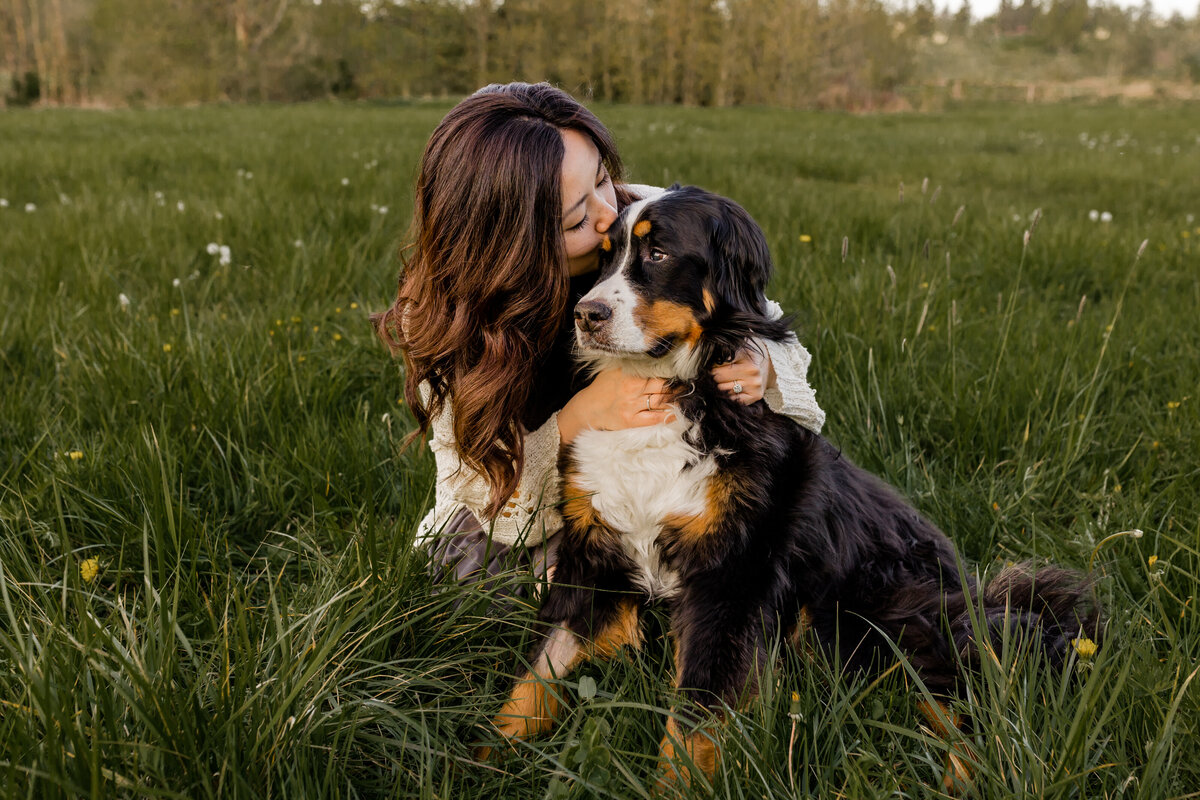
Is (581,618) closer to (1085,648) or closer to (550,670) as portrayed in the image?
(550,670)

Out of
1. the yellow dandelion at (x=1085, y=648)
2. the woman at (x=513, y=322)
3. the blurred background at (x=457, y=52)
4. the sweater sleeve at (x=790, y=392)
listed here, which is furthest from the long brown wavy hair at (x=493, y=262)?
the blurred background at (x=457, y=52)

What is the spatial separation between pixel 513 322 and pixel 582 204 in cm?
36

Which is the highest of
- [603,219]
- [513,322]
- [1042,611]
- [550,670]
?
[603,219]

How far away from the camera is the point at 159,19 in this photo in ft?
118

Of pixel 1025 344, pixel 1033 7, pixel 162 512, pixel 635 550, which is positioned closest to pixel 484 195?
pixel 635 550

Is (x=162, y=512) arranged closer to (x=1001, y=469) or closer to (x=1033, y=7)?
(x=1001, y=469)

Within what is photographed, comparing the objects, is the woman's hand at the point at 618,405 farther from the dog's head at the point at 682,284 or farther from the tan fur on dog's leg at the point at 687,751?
the tan fur on dog's leg at the point at 687,751

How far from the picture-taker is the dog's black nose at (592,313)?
182 centimetres

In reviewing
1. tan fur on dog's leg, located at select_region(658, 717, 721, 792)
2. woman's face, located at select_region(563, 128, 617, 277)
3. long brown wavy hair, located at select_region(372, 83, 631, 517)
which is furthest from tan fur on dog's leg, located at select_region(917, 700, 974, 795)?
woman's face, located at select_region(563, 128, 617, 277)

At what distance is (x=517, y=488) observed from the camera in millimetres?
2279

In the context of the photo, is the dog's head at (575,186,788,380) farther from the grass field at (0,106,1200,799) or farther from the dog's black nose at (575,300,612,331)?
the grass field at (0,106,1200,799)

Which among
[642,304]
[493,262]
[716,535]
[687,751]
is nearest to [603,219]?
[493,262]

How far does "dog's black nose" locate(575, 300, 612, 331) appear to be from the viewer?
1819 millimetres

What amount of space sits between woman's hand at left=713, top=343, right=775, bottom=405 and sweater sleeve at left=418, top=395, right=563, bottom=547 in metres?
0.47
